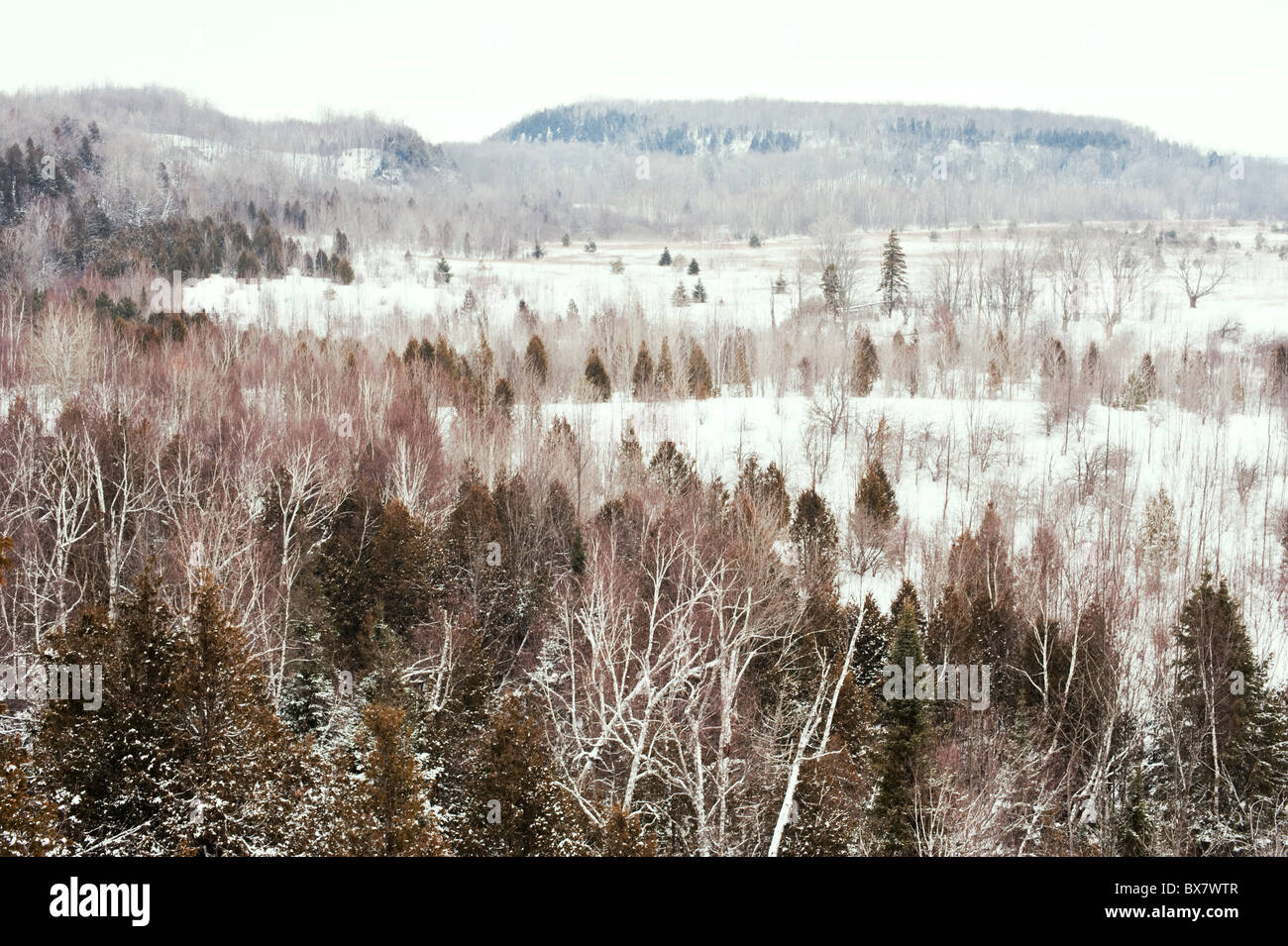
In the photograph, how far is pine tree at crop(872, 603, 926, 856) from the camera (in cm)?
1923

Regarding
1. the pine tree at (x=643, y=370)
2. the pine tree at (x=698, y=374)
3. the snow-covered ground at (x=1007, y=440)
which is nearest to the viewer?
the snow-covered ground at (x=1007, y=440)

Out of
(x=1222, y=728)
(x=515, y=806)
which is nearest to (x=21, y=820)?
(x=515, y=806)

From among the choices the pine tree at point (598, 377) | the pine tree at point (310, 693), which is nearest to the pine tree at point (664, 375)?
the pine tree at point (598, 377)

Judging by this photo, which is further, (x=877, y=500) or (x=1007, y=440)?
(x=1007, y=440)

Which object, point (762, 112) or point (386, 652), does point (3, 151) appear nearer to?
point (386, 652)

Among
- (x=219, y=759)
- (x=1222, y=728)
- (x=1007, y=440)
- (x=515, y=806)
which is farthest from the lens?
(x=1007, y=440)

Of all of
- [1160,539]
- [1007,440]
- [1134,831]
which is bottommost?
[1134,831]

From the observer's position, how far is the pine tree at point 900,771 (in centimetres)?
1923

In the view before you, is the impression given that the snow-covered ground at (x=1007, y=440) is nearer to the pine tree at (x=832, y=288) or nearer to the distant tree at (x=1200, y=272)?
the distant tree at (x=1200, y=272)

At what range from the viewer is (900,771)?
20.4 meters

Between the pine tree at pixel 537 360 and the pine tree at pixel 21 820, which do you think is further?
the pine tree at pixel 537 360

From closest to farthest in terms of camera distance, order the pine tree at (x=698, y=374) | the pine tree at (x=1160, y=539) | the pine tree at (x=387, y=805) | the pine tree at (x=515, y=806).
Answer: the pine tree at (x=387, y=805) → the pine tree at (x=515, y=806) → the pine tree at (x=1160, y=539) → the pine tree at (x=698, y=374)

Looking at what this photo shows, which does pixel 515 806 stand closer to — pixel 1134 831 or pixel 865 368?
pixel 1134 831

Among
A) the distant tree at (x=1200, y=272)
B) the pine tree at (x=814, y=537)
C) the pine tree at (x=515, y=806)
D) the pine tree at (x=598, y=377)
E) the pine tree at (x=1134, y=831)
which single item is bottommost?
the pine tree at (x=1134, y=831)
